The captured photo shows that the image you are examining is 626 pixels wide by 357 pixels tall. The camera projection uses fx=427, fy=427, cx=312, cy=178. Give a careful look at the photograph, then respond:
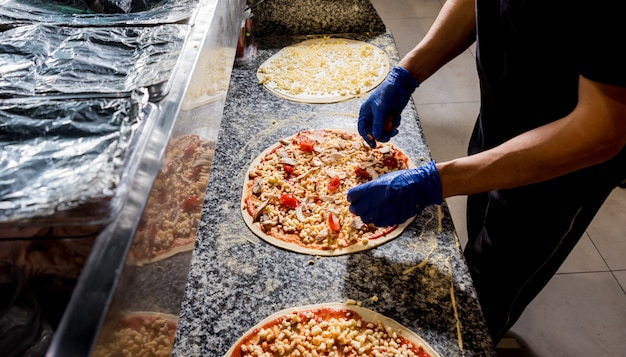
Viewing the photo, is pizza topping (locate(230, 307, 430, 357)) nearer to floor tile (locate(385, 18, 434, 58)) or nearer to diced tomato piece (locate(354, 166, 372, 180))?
diced tomato piece (locate(354, 166, 372, 180))

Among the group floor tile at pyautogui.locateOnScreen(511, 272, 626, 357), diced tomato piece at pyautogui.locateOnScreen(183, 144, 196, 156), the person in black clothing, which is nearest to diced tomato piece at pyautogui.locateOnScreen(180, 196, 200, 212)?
diced tomato piece at pyautogui.locateOnScreen(183, 144, 196, 156)

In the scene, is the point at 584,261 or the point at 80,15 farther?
the point at 584,261

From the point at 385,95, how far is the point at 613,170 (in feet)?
2.76

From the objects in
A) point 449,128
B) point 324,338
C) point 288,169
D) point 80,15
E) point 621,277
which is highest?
point 80,15

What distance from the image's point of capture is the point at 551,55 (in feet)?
4.18

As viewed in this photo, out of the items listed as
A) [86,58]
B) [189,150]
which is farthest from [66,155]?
[86,58]

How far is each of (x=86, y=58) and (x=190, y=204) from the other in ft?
1.73

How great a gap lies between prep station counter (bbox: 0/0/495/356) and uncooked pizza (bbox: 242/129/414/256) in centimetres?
4

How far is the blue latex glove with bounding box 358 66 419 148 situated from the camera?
1762mm

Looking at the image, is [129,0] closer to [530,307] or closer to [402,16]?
[530,307]

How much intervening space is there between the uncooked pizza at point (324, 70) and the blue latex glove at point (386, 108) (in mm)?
352

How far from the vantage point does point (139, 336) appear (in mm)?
838

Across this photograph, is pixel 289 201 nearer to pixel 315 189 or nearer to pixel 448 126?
pixel 315 189

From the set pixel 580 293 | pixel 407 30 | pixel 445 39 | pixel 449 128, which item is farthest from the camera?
pixel 407 30
